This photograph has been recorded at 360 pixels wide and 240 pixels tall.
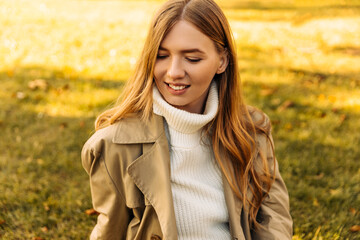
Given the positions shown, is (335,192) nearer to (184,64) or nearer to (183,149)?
(183,149)

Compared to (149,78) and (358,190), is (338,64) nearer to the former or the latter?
(358,190)

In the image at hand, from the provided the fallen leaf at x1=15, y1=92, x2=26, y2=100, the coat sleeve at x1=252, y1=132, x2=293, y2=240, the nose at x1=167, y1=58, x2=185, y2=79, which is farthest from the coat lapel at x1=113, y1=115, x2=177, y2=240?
the fallen leaf at x1=15, y1=92, x2=26, y2=100

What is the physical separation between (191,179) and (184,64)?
1.86 ft

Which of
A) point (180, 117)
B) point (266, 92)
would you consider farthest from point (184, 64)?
point (266, 92)

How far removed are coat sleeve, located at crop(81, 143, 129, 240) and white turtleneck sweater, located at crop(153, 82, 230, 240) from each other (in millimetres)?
267

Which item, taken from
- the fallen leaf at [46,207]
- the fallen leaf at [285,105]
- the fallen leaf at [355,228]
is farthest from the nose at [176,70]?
the fallen leaf at [285,105]

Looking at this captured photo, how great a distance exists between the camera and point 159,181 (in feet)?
6.03

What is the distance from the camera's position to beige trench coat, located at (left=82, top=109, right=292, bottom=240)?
1.83 meters

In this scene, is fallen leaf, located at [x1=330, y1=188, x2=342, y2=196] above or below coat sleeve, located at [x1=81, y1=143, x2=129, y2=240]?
below

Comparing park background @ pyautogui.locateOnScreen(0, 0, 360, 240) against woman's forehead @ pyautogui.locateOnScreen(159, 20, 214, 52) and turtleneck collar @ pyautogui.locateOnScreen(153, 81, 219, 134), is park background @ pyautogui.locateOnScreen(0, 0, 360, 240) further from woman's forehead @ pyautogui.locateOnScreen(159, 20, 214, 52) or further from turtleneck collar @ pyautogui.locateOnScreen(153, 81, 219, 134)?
woman's forehead @ pyautogui.locateOnScreen(159, 20, 214, 52)

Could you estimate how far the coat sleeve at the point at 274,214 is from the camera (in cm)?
209

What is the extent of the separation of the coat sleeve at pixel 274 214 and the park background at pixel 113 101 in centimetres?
62

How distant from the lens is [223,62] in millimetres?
2018

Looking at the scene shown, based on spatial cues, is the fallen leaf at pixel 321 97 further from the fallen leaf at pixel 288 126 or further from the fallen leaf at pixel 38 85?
the fallen leaf at pixel 38 85
